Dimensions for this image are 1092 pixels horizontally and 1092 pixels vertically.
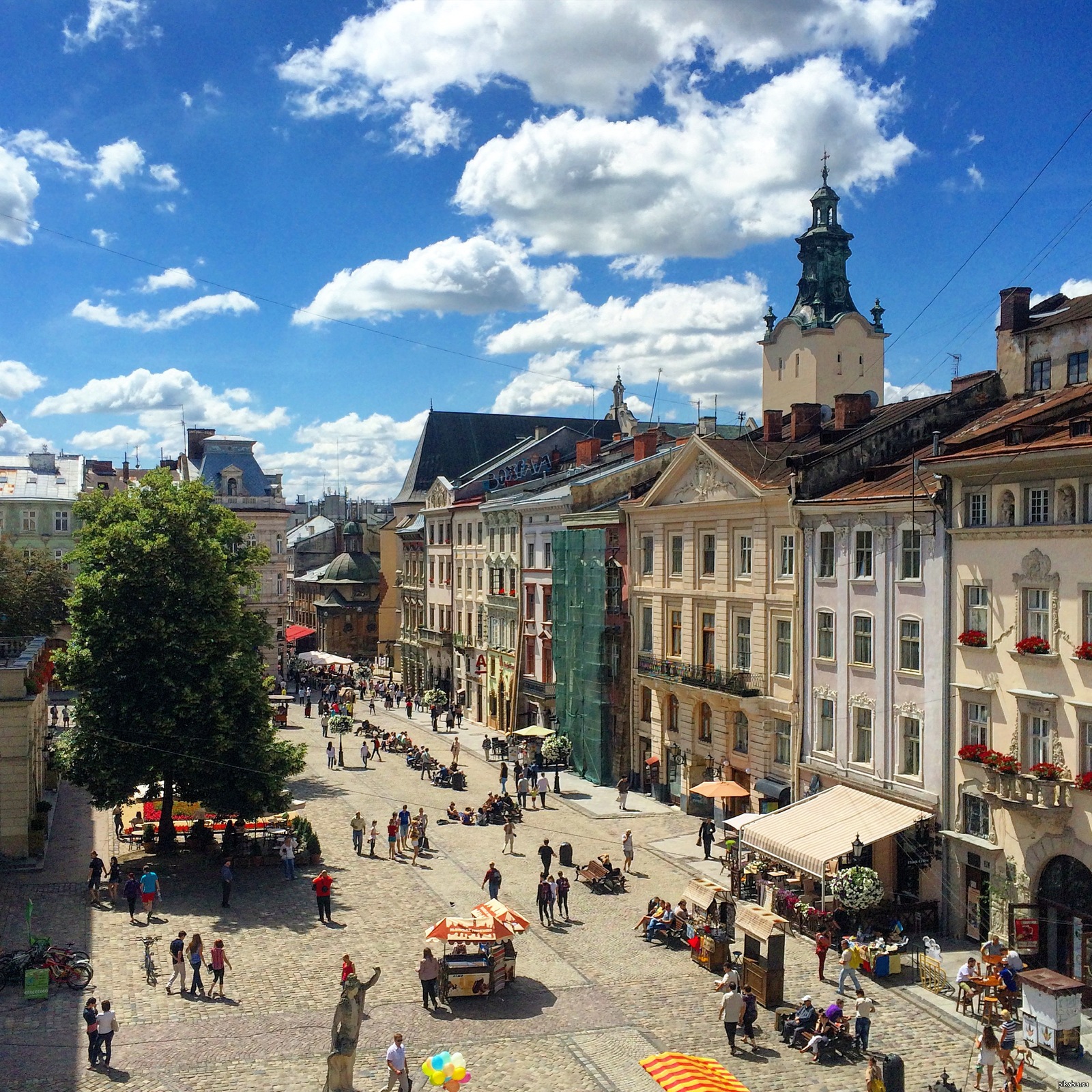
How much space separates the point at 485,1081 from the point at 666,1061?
11.9 ft

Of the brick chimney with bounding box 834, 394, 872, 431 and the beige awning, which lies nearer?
the beige awning

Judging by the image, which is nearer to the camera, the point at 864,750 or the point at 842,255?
the point at 864,750

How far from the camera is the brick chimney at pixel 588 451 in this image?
61959mm

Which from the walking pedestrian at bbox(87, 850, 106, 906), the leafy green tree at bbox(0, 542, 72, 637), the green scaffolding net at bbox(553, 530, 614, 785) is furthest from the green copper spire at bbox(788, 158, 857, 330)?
the walking pedestrian at bbox(87, 850, 106, 906)

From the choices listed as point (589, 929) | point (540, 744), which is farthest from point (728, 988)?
point (540, 744)

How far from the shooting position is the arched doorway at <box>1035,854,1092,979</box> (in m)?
25.0

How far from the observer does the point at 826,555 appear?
34.7 m

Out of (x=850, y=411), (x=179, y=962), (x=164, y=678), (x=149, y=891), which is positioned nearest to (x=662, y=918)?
(x=179, y=962)

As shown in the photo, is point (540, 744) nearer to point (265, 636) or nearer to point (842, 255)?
point (265, 636)

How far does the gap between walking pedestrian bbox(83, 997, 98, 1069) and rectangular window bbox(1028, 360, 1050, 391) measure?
2968 cm

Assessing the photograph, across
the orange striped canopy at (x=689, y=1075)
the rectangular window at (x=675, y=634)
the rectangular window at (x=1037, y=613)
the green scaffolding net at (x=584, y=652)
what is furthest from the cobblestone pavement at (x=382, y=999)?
the green scaffolding net at (x=584, y=652)

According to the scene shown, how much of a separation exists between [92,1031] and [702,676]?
2564cm

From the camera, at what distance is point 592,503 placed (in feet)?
174

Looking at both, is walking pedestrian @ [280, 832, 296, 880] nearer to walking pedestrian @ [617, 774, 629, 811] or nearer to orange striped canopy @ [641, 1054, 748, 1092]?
walking pedestrian @ [617, 774, 629, 811]
